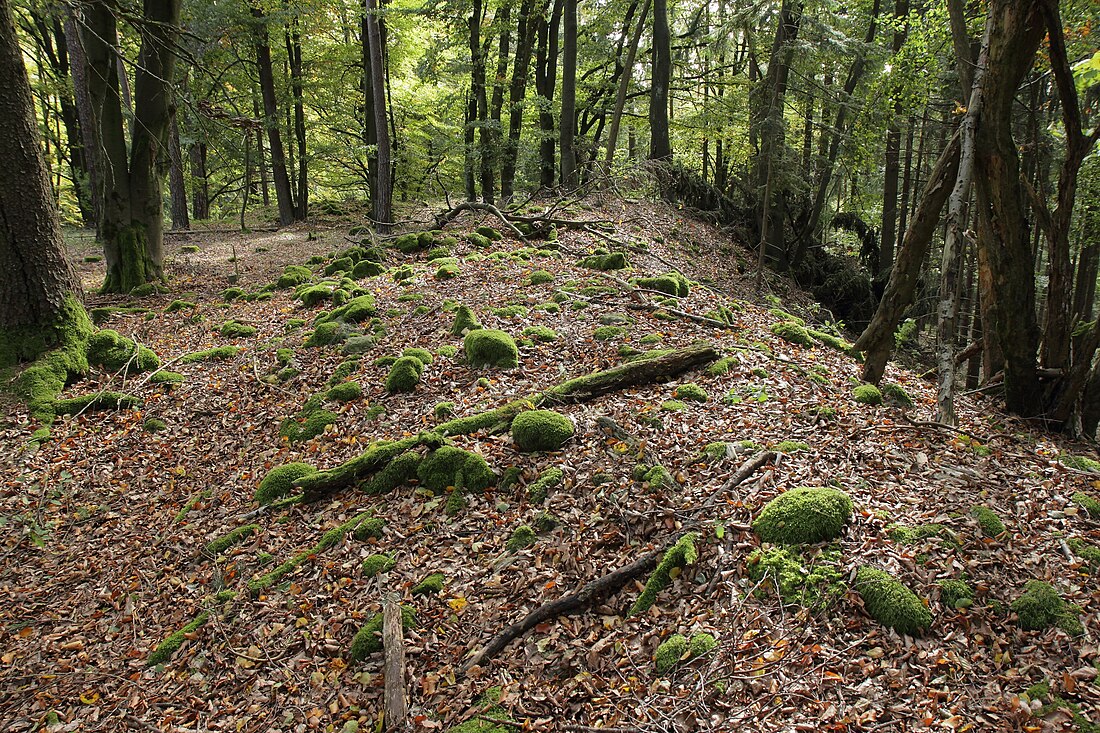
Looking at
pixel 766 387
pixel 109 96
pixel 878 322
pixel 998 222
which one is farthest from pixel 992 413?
pixel 109 96

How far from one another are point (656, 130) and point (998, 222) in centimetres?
1159

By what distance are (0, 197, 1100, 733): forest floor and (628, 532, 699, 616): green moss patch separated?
0.07m

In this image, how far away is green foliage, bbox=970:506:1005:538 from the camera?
13.1ft

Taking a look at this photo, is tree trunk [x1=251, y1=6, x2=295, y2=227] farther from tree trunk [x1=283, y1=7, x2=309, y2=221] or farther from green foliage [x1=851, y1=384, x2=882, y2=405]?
green foliage [x1=851, y1=384, x2=882, y2=405]

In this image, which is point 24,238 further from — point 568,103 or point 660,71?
point 660,71

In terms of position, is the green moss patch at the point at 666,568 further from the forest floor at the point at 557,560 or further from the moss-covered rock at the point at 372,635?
the moss-covered rock at the point at 372,635

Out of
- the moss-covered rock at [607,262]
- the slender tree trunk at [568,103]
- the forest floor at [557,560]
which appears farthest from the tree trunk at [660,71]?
the forest floor at [557,560]

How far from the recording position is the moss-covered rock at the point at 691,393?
6.11m

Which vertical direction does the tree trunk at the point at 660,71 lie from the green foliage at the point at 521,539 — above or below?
above

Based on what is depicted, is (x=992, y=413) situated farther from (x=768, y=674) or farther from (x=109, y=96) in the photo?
(x=109, y=96)

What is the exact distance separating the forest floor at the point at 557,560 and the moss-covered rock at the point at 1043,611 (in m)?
0.05

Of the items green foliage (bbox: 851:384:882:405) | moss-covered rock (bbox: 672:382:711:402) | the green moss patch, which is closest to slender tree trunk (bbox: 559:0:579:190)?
moss-covered rock (bbox: 672:382:711:402)

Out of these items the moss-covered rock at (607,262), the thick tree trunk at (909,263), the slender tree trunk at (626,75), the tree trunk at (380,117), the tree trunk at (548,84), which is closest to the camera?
the thick tree trunk at (909,263)

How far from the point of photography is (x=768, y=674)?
3.35m
